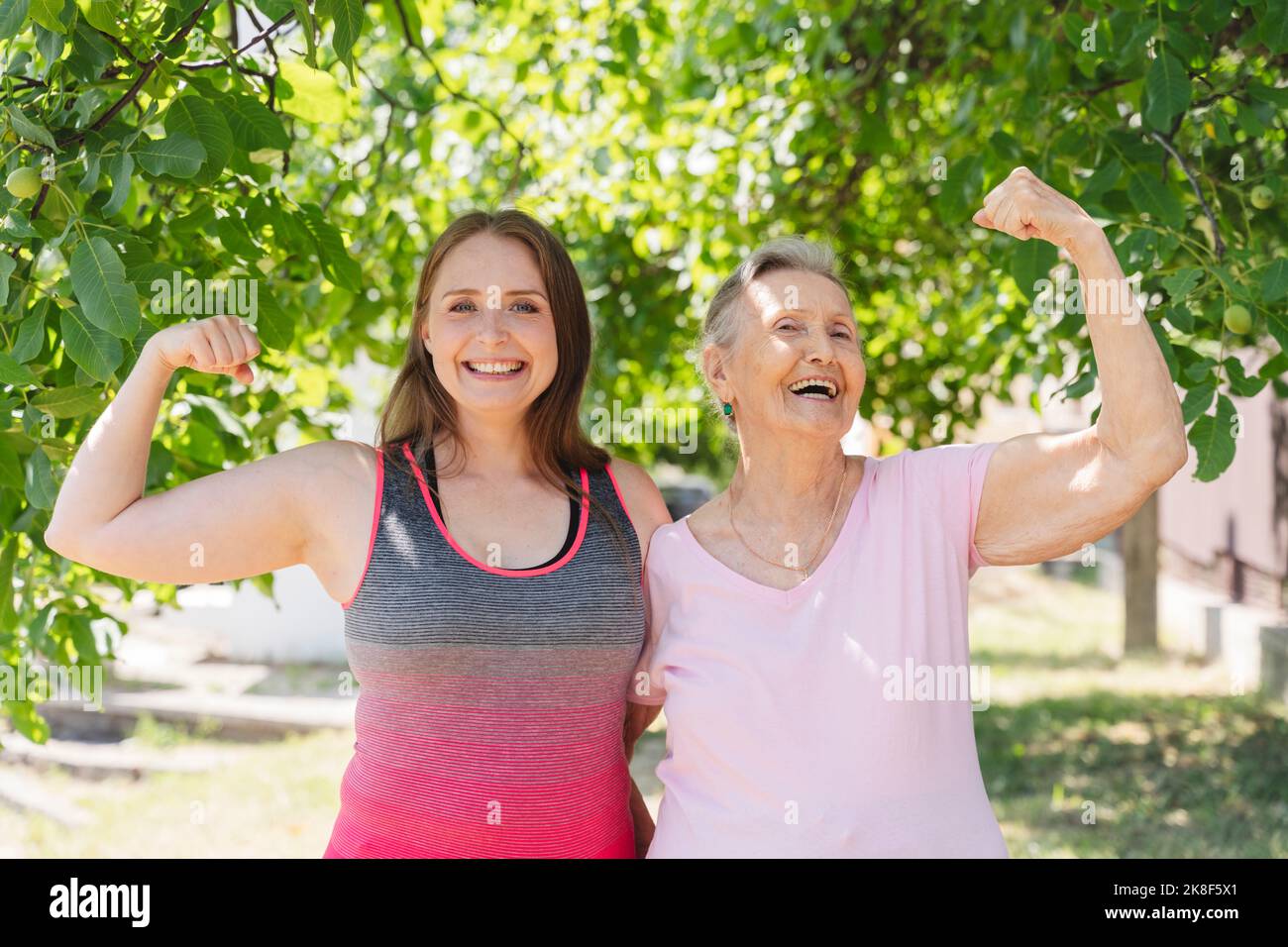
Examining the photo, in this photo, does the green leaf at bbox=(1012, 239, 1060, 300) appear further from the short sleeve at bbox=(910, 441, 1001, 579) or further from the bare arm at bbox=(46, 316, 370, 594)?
the bare arm at bbox=(46, 316, 370, 594)

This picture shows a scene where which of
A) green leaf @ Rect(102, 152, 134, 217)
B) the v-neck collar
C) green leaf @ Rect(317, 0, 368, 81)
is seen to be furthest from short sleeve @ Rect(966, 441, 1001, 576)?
green leaf @ Rect(102, 152, 134, 217)

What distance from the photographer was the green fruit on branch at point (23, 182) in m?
1.93

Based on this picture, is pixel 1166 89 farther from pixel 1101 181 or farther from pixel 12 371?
pixel 12 371

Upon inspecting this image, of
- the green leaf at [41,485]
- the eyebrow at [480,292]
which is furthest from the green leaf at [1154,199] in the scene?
the green leaf at [41,485]

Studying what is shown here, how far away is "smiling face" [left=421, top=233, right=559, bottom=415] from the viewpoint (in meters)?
2.23

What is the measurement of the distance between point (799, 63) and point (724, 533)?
11.4 feet

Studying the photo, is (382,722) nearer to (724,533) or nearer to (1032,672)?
(724,533)

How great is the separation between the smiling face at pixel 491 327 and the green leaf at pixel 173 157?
1.63 feet

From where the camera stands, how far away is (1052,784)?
20.7ft

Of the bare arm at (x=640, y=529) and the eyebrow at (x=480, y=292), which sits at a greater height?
the eyebrow at (x=480, y=292)

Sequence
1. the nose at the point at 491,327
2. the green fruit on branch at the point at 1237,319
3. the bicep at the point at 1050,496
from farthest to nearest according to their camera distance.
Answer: the green fruit on branch at the point at 1237,319
the nose at the point at 491,327
the bicep at the point at 1050,496

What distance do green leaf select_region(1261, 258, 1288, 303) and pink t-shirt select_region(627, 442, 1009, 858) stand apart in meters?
0.69

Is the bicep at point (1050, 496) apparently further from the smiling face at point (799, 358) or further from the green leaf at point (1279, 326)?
the green leaf at point (1279, 326)
